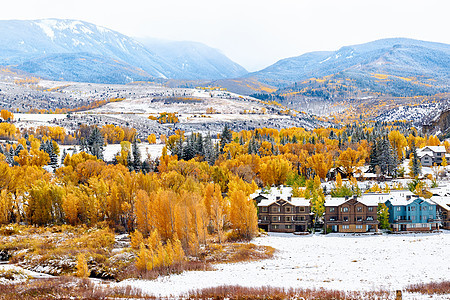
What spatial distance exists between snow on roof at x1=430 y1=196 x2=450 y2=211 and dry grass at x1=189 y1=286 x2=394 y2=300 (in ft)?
115

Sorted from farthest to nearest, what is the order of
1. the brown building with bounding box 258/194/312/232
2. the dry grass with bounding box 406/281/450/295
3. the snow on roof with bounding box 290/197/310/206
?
the snow on roof with bounding box 290/197/310/206, the brown building with bounding box 258/194/312/232, the dry grass with bounding box 406/281/450/295

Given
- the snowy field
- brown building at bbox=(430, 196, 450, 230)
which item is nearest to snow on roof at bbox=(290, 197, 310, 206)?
the snowy field

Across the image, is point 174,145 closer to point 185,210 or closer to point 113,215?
point 113,215

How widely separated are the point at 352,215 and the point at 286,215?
9455 mm

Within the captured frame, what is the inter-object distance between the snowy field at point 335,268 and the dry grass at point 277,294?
1529mm

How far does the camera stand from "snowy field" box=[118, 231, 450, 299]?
3941 centimetres

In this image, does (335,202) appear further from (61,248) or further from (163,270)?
(61,248)

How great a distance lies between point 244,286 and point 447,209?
39.7 metres

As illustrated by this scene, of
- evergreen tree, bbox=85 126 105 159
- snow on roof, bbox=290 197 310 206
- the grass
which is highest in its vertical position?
evergreen tree, bbox=85 126 105 159

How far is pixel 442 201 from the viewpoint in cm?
6706

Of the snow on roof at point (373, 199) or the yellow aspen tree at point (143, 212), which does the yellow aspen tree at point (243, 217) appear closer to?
the yellow aspen tree at point (143, 212)

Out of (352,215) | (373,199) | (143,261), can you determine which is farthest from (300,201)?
(143,261)

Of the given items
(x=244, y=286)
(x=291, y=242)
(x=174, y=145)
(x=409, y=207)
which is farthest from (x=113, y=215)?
(x=174, y=145)

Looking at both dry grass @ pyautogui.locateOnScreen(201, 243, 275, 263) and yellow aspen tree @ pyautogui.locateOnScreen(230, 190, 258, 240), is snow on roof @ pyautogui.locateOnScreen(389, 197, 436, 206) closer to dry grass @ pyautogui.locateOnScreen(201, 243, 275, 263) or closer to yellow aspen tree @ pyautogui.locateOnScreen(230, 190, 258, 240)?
yellow aspen tree @ pyautogui.locateOnScreen(230, 190, 258, 240)
